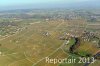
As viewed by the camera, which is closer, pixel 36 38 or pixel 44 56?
pixel 44 56

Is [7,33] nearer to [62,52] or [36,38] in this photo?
[36,38]

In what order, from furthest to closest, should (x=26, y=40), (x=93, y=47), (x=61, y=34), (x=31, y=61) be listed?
(x=61, y=34)
(x=26, y=40)
(x=93, y=47)
(x=31, y=61)

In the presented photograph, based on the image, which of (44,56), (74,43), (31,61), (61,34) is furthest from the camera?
(61,34)

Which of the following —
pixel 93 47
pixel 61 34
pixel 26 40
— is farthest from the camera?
pixel 61 34

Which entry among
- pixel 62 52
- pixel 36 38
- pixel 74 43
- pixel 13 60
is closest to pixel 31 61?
pixel 13 60

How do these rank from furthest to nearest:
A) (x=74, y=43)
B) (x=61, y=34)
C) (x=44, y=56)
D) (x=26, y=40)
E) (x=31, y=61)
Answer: (x=61, y=34) → (x=26, y=40) → (x=74, y=43) → (x=44, y=56) → (x=31, y=61)

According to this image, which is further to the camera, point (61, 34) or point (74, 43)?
point (61, 34)

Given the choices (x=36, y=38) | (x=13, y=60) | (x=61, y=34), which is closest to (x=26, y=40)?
(x=36, y=38)

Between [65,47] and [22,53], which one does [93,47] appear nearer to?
[65,47]
